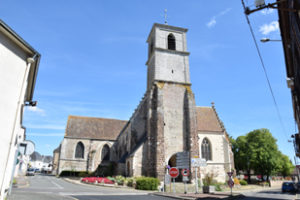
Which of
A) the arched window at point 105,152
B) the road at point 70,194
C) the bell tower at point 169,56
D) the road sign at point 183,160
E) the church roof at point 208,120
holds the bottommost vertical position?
the road at point 70,194

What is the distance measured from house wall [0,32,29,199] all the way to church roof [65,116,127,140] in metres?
38.4

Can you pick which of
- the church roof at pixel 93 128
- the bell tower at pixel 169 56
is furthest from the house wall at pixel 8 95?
the church roof at pixel 93 128

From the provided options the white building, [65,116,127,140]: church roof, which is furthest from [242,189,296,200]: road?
[65,116,127,140]: church roof

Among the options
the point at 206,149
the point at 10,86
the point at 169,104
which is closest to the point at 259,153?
the point at 206,149

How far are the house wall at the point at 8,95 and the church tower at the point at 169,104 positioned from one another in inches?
628

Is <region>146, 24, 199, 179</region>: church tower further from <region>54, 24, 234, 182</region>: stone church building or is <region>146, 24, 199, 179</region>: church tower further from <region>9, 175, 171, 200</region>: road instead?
<region>9, 175, 171, 200</region>: road

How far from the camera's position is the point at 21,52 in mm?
8961

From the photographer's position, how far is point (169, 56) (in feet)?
92.2

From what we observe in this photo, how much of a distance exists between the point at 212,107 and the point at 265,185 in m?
14.7

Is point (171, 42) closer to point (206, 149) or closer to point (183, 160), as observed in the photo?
point (206, 149)

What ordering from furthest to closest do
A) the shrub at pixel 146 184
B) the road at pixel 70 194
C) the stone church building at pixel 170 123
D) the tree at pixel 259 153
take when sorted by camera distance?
the tree at pixel 259 153 → the stone church building at pixel 170 123 → the shrub at pixel 146 184 → the road at pixel 70 194

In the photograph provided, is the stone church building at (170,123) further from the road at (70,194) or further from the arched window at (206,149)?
the road at (70,194)

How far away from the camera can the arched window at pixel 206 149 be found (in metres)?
28.3

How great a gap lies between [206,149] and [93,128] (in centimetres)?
2797
